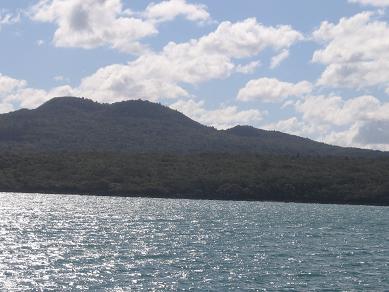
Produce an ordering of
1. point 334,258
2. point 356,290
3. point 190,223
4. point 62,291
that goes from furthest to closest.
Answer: point 190,223 < point 334,258 < point 356,290 < point 62,291

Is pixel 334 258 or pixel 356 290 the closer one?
pixel 356 290

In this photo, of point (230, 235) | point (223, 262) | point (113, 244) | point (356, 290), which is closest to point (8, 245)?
point (113, 244)

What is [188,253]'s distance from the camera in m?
80.9

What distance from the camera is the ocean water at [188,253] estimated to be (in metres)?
60.6

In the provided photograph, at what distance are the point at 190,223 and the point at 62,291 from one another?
239ft

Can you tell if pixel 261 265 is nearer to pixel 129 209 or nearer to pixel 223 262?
pixel 223 262

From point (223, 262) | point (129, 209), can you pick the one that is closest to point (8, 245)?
point (223, 262)

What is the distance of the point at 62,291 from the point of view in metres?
54.8

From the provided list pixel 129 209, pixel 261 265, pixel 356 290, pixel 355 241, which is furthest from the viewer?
pixel 129 209

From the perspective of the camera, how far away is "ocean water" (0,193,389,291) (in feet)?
199

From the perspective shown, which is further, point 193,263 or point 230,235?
point 230,235

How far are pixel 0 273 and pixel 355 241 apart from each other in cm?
5742

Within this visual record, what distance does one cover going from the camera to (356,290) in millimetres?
59125

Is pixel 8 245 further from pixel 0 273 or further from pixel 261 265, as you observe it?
pixel 261 265
